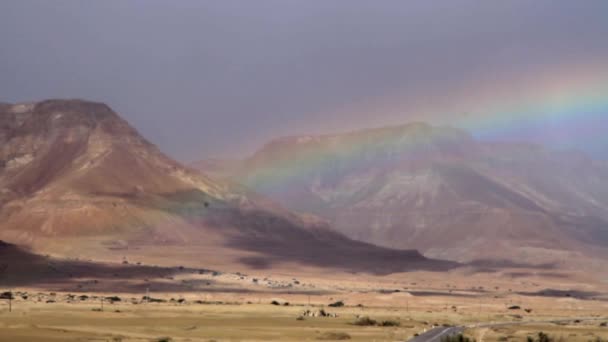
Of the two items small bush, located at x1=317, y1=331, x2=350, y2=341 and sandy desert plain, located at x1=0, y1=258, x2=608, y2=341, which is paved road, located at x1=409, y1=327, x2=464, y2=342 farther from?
small bush, located at x1=317, y1=331, x2=350, y2=341

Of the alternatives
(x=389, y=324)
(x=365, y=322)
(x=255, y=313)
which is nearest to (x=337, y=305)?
(x=255, y=313)

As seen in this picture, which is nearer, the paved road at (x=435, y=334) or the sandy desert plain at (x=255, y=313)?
the paved road at (x=435, y=334)

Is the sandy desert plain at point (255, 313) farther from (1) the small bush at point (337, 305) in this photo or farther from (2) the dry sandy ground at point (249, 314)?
(1) the small bush at point (337, 305)

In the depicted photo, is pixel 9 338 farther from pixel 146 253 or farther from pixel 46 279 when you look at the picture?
pixel 146 253

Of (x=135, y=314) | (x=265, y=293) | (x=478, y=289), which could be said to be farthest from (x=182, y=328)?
(x=478, y=289)

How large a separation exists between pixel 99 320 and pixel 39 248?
13294 cm

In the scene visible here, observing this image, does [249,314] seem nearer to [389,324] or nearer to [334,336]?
[389,324]

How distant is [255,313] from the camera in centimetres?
8806

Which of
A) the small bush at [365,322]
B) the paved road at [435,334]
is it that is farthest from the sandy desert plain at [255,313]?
the paved road at [435,334]

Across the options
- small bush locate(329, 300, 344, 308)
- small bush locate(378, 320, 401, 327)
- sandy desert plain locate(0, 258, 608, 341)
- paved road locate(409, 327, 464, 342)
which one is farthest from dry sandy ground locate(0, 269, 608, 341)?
small bush locate(329, 300, 344, 308)

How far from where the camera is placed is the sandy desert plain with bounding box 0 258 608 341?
60.0 m

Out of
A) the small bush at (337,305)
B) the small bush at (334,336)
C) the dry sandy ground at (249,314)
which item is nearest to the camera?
the small bush at (334,336)

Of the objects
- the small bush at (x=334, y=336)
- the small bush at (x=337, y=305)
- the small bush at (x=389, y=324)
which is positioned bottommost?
the small bush at (x=334, y=336)

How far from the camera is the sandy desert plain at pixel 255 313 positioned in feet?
197
